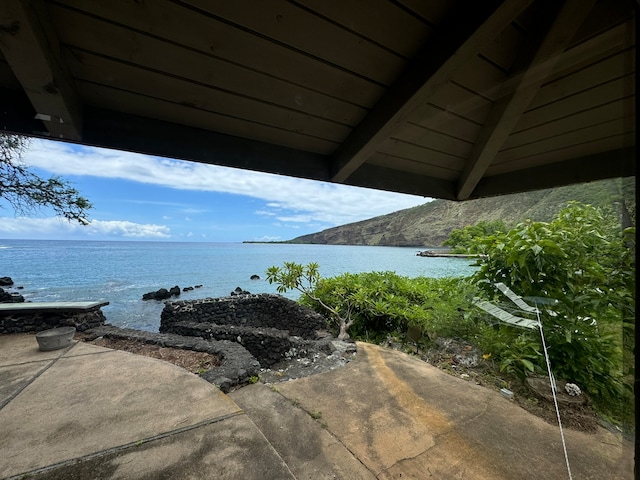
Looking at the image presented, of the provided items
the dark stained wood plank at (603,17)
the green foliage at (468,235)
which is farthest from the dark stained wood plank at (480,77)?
the green foliage at (468,235)

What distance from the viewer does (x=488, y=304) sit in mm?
2623

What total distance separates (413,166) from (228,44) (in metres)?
1.35

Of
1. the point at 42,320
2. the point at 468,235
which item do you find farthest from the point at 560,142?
the point at 42,320

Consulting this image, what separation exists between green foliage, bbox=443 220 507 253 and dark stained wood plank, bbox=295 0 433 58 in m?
1.80

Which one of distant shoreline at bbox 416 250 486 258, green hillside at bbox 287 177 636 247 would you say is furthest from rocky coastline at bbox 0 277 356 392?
green hillside at bbox 287 177 636 247

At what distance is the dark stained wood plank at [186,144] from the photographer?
115 cm

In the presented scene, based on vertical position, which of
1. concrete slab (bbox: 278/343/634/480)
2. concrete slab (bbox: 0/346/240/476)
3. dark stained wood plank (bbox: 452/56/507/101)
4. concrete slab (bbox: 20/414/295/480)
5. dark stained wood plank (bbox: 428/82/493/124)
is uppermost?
dark stained wood plank (bbox: 452/56/507/101)

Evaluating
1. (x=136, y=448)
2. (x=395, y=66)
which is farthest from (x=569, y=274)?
(x=136, y=448)

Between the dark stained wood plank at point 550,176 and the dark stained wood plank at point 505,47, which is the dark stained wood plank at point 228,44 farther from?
the dark stained wood plank at point 550,176

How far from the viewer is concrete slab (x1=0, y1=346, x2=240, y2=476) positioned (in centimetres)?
147

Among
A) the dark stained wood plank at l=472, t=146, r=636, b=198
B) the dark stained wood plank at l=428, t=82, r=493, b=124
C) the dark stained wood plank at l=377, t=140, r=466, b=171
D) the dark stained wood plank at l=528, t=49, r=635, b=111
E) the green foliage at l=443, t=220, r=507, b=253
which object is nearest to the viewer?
the dark stained wood plank at l=528, t=49, r=635, b=111

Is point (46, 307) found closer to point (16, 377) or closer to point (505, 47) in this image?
point (16, 377)

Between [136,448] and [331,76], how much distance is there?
2180mm

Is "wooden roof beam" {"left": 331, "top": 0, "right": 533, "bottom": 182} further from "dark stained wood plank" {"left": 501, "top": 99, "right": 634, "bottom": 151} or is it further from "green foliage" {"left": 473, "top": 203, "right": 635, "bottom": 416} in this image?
"green foliage" {"left": 473, "top": 203, "right": 635, "bottom": 416}
